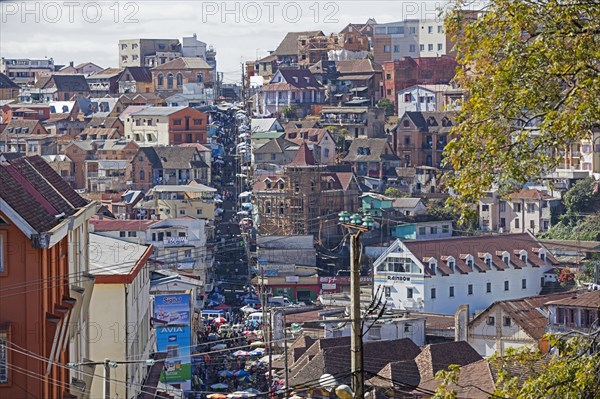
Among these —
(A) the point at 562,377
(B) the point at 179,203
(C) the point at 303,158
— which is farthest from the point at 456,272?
(A) the point at 562,377

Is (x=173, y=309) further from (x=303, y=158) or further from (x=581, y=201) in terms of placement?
(x=581, y=201)

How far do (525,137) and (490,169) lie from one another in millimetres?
321

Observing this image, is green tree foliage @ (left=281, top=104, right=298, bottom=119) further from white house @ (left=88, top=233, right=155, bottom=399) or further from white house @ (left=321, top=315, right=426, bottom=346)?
white house @ (left=88, top=233, right=155, bottom=399)

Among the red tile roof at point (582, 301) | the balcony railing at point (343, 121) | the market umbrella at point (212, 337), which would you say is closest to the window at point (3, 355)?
the red tile roof at point (582, 301)

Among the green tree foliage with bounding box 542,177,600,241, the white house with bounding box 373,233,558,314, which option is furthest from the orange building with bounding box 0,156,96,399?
the green tree foliage with bounding box 542,177,600,241

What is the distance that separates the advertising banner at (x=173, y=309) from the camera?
91.5 ft

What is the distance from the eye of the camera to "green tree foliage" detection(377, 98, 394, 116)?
6512 cm

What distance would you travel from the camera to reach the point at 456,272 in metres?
37.8

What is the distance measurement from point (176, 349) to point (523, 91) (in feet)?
69.4

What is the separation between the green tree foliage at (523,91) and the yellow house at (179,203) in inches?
1628

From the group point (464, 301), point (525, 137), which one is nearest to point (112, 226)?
point (464, 301)

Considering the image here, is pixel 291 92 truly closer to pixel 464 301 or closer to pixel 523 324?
pixel 464 301

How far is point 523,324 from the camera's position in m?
28.3

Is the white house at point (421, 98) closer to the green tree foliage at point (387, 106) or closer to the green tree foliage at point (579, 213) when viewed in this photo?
the green tree foliage at point (387, 106)
